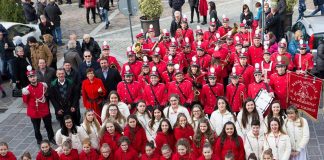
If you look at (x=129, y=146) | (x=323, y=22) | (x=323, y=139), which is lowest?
(x=323, y=139)

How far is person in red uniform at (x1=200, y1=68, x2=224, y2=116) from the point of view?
1073cm

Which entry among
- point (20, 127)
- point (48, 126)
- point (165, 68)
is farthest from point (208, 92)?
point (20, 127)

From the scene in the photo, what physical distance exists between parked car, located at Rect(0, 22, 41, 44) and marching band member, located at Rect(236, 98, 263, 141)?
989 centimetres

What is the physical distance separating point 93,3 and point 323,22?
11140 mm

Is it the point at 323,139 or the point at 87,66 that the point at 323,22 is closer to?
the point at 323,139

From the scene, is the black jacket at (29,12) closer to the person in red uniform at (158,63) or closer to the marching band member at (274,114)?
the person in red uniform at (158,63)

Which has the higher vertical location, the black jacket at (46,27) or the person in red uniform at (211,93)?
the black jacket at (46,27)

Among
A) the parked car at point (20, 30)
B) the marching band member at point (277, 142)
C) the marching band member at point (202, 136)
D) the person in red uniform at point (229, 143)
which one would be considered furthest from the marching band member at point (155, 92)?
the parked car at point (20, 30)

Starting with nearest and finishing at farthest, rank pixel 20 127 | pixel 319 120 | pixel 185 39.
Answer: pixel 319 120 < pixel 20 127 < pixel 185 39

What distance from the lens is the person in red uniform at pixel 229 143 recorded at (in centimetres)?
868

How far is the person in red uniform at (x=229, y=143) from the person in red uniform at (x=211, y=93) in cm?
204

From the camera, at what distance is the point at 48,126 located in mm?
11695

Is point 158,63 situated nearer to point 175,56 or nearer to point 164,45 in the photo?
point 175,56

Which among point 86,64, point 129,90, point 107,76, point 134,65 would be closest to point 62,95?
point 107,76
